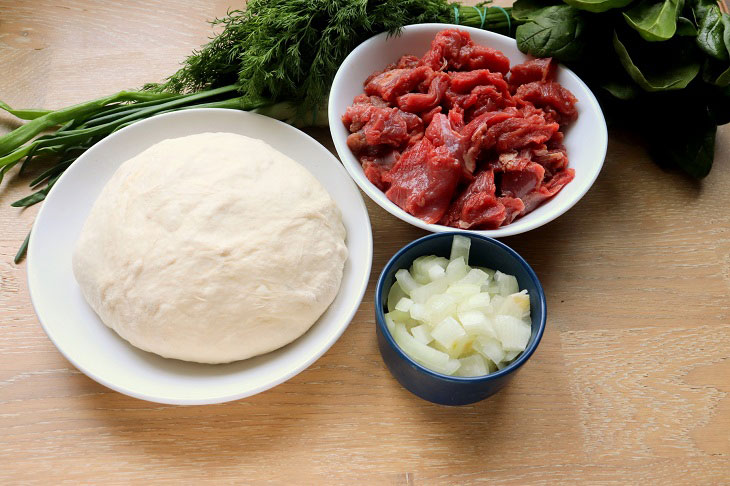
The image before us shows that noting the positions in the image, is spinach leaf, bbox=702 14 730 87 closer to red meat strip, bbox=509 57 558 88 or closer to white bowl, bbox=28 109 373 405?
red meat strip, bbox=509 57 558 88

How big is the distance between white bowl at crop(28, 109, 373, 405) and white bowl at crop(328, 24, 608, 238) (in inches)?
3.5

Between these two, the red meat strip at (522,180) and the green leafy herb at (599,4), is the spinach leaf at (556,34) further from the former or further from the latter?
the red meat strip at (522,180)

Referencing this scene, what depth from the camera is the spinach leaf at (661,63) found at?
1.80 meters

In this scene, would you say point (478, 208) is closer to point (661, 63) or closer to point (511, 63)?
point (511, 63)

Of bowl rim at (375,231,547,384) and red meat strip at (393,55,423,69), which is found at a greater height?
red meat strip at (393,55,423,69)

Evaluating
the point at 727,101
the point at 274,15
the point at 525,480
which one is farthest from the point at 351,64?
the point at 525,480

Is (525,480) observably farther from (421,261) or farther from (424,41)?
(424,41)

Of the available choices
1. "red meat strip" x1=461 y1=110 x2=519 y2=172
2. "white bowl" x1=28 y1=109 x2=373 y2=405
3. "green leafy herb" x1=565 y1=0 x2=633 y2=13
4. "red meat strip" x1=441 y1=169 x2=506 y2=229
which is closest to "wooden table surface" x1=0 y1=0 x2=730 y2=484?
"white bowl" x1=28 y1=109 x2=373 y2=405

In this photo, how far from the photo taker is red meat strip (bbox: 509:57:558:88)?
1.91 meters

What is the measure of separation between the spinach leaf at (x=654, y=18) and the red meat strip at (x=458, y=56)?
405mm

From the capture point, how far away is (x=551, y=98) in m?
1.86

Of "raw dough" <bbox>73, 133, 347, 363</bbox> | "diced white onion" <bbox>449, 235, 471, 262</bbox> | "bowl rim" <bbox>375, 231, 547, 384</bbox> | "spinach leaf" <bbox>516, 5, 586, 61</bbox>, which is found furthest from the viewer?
"spinach leaf" <bbox>516, 5, 586, 61</bbox>

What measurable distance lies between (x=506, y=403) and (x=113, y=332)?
1113mm

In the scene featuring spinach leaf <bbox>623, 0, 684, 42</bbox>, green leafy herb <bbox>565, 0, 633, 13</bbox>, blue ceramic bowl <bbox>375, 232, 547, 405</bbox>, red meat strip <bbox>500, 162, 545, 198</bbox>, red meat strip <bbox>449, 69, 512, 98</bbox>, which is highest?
green leafy herb <bbox>565, 0, 633, 13</bbox>
